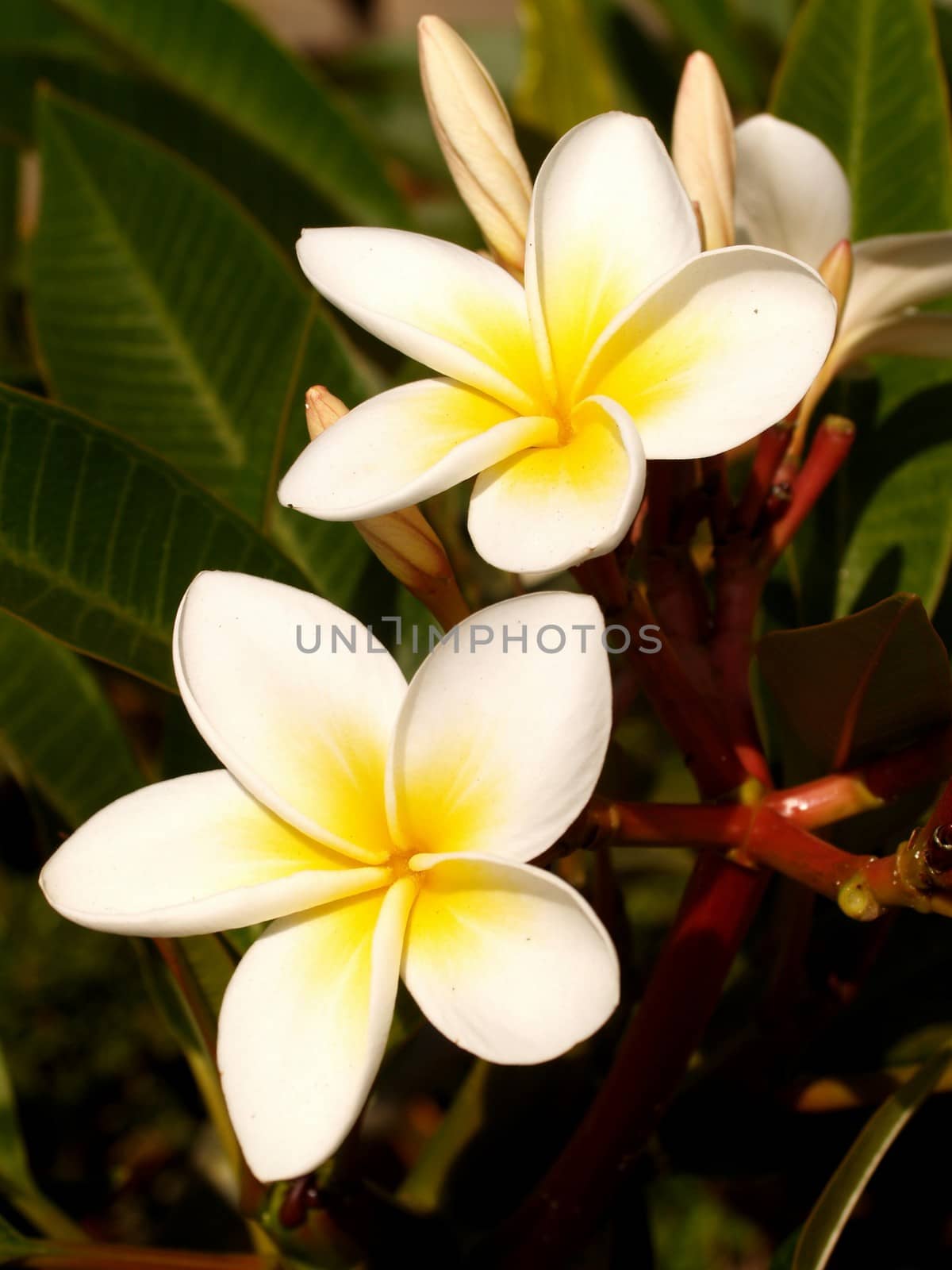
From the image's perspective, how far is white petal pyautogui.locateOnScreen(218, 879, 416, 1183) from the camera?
543 millimetres

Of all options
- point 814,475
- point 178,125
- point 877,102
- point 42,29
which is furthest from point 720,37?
point 814,475

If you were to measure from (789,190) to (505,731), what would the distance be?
19.4 inches

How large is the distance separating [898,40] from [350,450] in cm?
85

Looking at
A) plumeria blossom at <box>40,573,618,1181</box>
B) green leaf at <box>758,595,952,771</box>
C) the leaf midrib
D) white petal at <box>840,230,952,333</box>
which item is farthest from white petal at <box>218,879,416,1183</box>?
the leaf midrib

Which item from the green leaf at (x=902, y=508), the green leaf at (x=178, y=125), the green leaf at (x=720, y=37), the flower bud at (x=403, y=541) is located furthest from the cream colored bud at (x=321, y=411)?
the green leaf at (x=720, y=37)

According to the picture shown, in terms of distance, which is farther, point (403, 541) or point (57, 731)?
point (57, 731)

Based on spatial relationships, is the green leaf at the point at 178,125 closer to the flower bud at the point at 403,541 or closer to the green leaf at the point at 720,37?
the green leaf at the point at 720,37

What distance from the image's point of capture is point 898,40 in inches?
46.1

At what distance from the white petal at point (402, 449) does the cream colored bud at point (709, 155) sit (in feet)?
0.71

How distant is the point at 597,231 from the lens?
0.69 metres

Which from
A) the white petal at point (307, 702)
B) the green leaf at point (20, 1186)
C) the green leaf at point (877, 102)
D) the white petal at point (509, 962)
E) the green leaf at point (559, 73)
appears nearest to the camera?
the white petal at point (509, 962)

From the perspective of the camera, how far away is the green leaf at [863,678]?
68 cm

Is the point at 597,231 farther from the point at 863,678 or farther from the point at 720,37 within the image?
the point at 720,37

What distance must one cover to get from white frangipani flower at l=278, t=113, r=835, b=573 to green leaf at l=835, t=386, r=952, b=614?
1.55 feet
